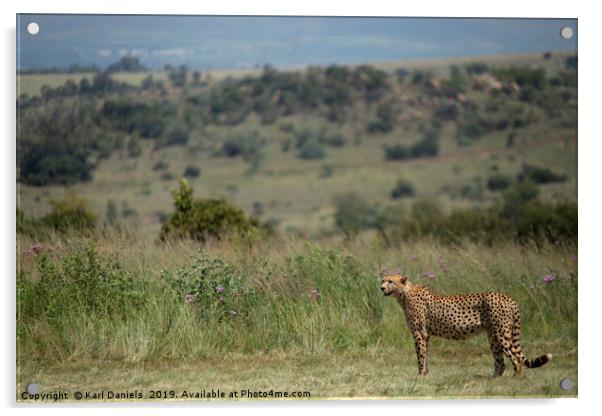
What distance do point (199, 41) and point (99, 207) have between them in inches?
876

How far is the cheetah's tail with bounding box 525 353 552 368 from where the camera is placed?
283 inches

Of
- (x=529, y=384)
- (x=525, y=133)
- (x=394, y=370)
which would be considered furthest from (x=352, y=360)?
(x=525, y=133)

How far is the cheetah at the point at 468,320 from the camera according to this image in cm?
723

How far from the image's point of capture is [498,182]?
3953cm

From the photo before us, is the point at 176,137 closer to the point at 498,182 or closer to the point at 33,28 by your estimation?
the point at 498,182

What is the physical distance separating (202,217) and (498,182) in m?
27.3

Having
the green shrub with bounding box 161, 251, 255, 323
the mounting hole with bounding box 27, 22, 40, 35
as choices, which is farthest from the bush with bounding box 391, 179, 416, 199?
the mounting hole with bounding box 27, 22, 40, 35

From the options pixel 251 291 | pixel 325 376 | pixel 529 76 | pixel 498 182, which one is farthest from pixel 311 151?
pixel 325 376

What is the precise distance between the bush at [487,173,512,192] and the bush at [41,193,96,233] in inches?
1154

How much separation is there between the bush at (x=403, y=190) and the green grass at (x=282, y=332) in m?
31.2

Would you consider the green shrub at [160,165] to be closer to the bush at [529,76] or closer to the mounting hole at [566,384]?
the bush at [529,76]

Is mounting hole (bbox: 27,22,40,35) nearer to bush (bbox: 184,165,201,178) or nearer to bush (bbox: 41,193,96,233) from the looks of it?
bush (bbox: 41,193,96,233)

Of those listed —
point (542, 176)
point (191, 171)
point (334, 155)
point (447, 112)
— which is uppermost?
point (447, 112)

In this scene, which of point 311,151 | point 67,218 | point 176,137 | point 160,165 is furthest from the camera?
point 311,151
